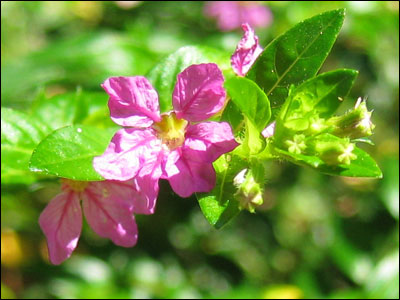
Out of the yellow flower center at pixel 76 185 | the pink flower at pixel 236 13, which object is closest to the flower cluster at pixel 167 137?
the yellow flower center at pixel 76 185

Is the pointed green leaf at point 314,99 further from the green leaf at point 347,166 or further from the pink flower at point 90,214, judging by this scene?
the pink flower at point 90,214

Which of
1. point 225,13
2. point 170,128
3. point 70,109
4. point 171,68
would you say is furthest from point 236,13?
point 170,128

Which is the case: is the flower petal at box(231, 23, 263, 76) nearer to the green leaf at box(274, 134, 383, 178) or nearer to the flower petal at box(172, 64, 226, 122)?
the flower petal at box(172, 64, 226, 122)

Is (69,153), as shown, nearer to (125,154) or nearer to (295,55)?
(125,154)

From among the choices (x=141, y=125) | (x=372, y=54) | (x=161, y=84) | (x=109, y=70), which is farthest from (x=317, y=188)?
(x=141, y=125)

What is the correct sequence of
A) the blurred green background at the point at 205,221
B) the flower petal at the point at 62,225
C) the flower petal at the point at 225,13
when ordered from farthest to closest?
the flower petal at the point at 225,13, the blurred green background at the point at 205,221, the flower petal at the point at 62,225

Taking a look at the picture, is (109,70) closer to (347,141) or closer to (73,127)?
(73,127)

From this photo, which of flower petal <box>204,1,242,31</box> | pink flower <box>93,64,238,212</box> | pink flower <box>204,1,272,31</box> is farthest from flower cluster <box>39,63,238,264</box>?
flower petal <box>204,1,242,31</box>
